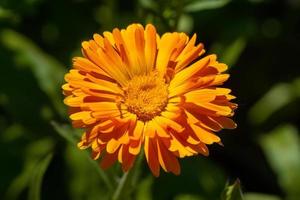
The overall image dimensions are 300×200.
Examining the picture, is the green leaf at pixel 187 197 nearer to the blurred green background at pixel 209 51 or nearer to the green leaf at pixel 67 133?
the blurred green background at pixel 209 51

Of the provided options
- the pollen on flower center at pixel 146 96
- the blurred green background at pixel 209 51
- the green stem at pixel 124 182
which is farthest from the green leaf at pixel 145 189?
the pollen on flower center at pixel 146 96

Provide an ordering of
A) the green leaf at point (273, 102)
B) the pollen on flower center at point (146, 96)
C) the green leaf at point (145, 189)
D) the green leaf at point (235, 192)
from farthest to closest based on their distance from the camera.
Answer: the green leaf at point (273, 102) < the green leaf at point (145, 189) < the pollen on flower center at point (146, 96) < the green leaf at point (235, 192)

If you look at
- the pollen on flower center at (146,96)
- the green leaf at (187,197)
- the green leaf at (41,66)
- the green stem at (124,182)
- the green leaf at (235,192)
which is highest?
the green leaf at (41,66)

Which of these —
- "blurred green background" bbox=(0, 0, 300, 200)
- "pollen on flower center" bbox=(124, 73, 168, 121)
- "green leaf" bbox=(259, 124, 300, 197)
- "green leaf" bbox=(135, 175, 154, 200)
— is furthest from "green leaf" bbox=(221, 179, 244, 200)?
"green leaf" bbox=(259, 124, 300, 197)

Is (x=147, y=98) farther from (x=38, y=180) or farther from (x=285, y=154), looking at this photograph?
(x=285, y=154)

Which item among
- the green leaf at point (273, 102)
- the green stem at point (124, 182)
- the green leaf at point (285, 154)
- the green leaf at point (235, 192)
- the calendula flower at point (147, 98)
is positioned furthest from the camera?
the green leaf at point (273, 102)

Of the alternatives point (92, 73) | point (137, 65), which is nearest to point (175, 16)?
point (137, 65)

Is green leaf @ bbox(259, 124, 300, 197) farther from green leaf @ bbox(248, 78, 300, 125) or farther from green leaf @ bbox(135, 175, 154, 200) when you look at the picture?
green leaf @ bbox(135, 175, 154, 200)

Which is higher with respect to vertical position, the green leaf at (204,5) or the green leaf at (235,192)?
the green leaf at (204,5)
